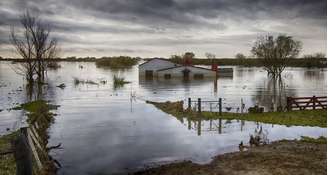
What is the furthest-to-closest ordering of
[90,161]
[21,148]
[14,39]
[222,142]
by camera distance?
[14,39] → [222,142] → [90,161] → [21,148]

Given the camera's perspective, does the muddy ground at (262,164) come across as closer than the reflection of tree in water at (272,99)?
Yes

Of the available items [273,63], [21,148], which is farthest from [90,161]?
[273,63]

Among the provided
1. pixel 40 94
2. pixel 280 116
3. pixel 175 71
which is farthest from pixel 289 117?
pixel 175 71

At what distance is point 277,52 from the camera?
10975 centimetres

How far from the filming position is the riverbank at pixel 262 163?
50.7ft

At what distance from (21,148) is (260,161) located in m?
12.3

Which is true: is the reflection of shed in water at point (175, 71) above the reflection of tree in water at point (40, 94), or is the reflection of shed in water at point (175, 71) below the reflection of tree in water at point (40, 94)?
above

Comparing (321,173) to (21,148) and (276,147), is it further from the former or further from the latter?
(21,148)

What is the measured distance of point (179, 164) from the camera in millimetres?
17000

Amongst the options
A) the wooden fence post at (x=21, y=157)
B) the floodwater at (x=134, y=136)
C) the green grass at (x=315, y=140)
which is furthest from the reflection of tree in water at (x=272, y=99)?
the wooden fence post at (x=21, y=157)

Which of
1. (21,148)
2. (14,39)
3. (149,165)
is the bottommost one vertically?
(149,165)

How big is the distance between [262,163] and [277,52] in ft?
322

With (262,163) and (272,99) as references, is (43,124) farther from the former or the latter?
(272,99)

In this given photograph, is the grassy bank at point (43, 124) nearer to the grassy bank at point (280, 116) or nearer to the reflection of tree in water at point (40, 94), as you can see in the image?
the reflection of tree in water at point (40, 94)
